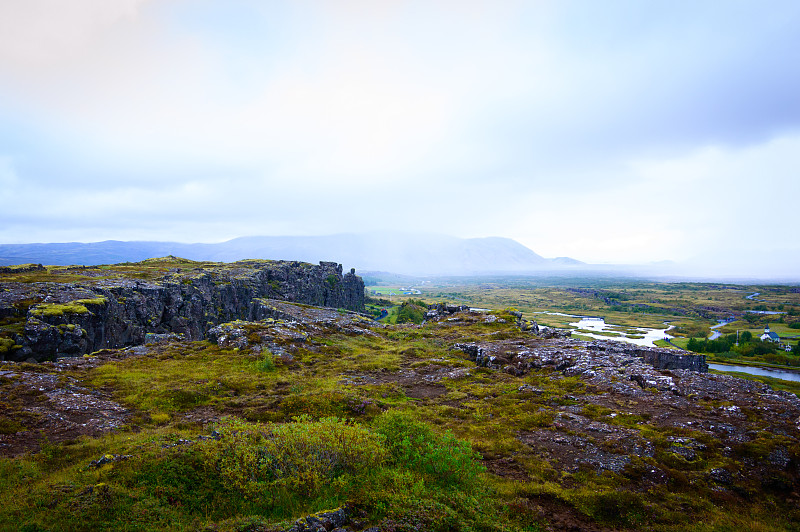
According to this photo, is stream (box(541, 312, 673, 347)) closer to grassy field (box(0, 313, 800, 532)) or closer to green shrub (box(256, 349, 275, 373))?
grassy field (box(0, 313, 800, 532))

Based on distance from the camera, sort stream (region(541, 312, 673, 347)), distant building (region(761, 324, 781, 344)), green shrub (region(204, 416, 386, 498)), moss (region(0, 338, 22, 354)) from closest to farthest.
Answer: green shrub (region(204, 416, 386, 498)), moss (region(0, 338, 22, 354)), distant building (region(761, 324, 781, 344)), stream (region(541, 312, 673, 347))

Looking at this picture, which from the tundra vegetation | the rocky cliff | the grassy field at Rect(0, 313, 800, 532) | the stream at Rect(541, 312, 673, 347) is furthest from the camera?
the stream at Rect(541, 312, 673, 347)

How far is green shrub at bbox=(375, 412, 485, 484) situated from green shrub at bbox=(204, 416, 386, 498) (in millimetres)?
1535

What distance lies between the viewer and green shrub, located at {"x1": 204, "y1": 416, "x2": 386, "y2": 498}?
42.4 feet

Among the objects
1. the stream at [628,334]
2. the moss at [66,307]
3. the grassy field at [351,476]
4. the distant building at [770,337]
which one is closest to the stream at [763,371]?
the stream at [628,334]

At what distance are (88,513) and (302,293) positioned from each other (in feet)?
313

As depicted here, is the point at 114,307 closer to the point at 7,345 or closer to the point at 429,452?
the point at 7,345

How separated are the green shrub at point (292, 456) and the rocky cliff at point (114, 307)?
31.7 meters

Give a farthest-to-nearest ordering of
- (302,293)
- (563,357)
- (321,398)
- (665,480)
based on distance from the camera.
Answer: (302,293)
(563,357)
(321,398)
(665,480)

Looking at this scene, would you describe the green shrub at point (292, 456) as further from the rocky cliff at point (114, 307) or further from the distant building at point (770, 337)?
the distant building at point (770, 337)

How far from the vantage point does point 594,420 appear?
75.4 ft

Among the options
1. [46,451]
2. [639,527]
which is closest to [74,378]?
[46,451]

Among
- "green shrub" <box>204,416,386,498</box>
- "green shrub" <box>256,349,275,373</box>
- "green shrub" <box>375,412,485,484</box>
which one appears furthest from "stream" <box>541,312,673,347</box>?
"green shrub" <box>204,416,386,498</box>

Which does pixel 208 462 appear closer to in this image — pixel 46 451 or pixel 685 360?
pixel 46 451
